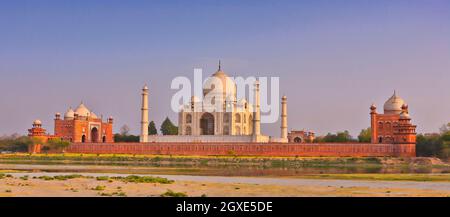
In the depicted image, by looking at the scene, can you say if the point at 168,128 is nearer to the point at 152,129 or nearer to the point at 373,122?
the point at 152,129

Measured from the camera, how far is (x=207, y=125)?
226ft

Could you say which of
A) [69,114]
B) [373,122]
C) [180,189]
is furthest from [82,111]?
[180,189]

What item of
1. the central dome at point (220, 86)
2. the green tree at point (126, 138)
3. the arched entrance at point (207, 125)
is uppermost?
the central dome at point (220, 86)

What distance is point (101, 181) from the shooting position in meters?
25.3

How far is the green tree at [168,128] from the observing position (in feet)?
270

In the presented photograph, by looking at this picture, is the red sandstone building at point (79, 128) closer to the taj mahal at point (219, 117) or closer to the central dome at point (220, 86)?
the taj mahal at point (219, 117)

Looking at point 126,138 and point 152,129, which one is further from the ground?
point 152,129

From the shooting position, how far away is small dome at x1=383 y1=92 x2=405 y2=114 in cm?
6203

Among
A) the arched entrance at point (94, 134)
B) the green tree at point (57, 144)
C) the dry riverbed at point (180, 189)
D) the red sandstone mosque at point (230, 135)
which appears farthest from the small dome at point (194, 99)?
the dry riverbed at point (180, 189)

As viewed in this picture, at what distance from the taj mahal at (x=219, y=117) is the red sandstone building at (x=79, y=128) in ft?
31.5

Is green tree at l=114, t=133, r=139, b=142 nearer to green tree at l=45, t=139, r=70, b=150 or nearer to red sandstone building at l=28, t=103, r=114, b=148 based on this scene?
red sandstone building at l=28, t=103, r=114, b=148

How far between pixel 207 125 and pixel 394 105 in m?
18.4
